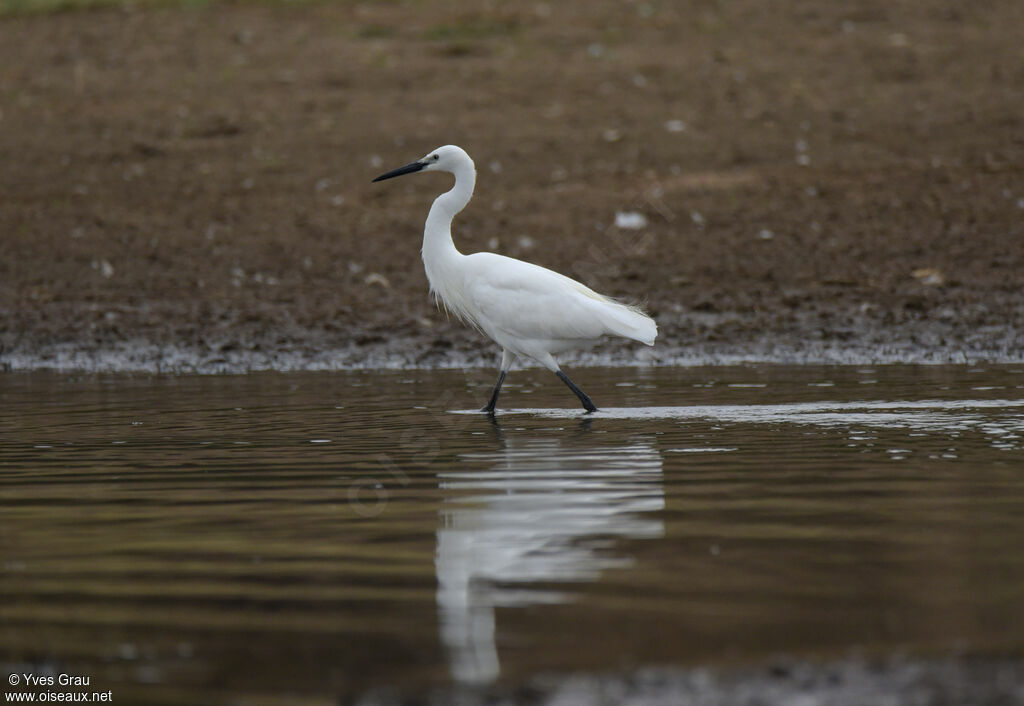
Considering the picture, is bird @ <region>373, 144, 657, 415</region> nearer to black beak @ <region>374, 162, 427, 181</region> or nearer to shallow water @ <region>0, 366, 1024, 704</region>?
black beak @ <region>374, 162, 427, 181</region>


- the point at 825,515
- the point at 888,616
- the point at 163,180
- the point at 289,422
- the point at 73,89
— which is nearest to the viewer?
the point at 888,616

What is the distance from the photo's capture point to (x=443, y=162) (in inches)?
383

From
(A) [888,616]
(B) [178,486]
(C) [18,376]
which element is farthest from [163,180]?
(A) [888,616]

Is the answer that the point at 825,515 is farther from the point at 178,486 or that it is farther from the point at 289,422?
the point at 289,422

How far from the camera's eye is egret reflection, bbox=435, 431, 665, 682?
12.8ft

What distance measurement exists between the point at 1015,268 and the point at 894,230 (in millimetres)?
1283

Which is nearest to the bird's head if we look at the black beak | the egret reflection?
the black beak

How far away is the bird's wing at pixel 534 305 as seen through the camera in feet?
29.5

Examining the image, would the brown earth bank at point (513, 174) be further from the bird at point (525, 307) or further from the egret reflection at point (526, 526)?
the egret reflection at point (526, 526)

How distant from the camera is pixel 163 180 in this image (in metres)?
15.1

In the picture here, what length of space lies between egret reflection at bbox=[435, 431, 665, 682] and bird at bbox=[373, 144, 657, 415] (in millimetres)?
2028

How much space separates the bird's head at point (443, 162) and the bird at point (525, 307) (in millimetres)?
241

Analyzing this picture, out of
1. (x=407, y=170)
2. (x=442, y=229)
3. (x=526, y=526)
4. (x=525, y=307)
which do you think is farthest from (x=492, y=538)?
(x=407, y=170)

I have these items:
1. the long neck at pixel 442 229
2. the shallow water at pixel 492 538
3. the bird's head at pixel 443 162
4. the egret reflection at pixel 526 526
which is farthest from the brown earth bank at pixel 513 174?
the egret reflection at pixel 526 526
